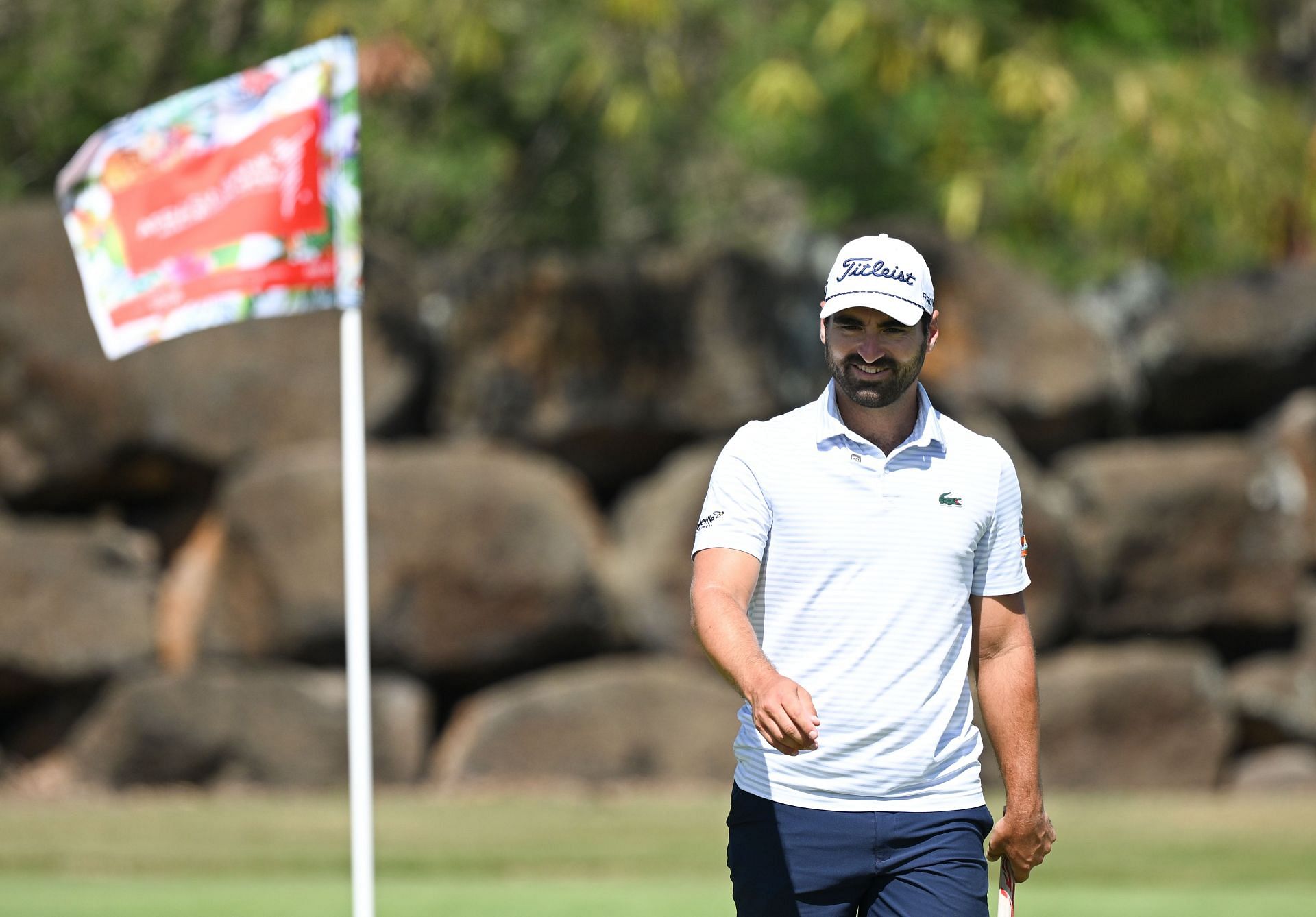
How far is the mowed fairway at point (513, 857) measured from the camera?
884 cm

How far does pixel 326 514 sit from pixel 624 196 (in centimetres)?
1208

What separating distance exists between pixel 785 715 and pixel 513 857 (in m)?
7.11

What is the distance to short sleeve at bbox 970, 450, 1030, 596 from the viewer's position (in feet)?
13.4

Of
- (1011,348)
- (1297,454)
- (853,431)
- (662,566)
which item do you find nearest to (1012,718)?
(853,431)

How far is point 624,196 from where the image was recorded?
81.9 feet

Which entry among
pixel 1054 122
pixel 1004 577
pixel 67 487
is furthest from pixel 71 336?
pixel 1004 577

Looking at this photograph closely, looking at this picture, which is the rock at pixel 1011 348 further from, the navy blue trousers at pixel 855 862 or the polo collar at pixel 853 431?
the navy blue trousers at pixel 855 862

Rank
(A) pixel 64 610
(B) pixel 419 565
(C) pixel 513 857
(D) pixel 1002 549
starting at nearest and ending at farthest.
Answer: (D) pixel 1002 549 → (C) pixel 513 857 → (B) pixel 419 565 → (A) pixel 64 610

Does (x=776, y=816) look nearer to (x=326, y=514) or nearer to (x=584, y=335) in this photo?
(x=326, y=514)

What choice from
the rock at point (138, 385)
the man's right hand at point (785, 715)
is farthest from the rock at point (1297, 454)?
the man's right hand at point (785, 715)

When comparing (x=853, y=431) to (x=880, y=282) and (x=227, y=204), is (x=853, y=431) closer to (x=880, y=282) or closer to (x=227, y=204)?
(x=880, y=282)

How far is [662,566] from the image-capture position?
14.2 m

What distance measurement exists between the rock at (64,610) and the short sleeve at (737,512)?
11078 mm

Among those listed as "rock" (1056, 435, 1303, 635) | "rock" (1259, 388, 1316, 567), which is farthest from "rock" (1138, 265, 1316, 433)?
"rock" (1056, 435, 1303, 635)
